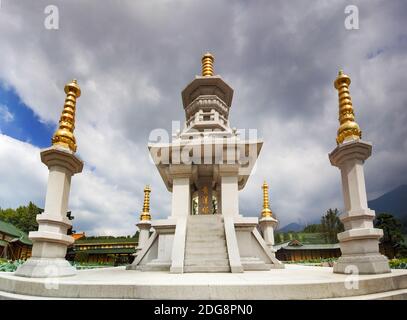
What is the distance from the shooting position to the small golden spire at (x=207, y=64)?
18.1 metres

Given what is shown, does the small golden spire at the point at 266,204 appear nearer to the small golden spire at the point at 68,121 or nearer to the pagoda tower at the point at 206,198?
the pagoda tower at the point at 206,198

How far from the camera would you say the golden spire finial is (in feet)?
26.8

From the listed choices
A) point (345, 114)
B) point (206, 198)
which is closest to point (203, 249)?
point (206, 198)

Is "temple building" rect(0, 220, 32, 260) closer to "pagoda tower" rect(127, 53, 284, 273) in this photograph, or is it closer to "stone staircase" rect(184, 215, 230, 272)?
"pagoda tower" rect(127, 53, 284, 273)

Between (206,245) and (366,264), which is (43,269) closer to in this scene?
(206,245)

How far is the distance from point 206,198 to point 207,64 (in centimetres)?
931

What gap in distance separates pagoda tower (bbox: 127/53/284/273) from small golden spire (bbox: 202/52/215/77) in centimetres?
22

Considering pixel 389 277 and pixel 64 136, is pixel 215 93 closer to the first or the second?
pixel 64 136

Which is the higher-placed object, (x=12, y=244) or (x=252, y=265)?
(x=12, y=244)

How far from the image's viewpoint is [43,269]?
22.3 ft

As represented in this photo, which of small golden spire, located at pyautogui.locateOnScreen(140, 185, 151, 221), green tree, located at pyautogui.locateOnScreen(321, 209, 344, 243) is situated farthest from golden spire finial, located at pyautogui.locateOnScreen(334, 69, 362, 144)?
green tree, located at pyautogui.locateOnScreen(321, 209, 344, 243)

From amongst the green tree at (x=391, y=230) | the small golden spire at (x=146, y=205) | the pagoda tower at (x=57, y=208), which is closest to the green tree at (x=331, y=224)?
the green tree at (x=391, y=230)

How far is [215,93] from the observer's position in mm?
17625

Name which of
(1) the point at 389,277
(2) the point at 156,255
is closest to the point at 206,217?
(2) the point at 156,255
